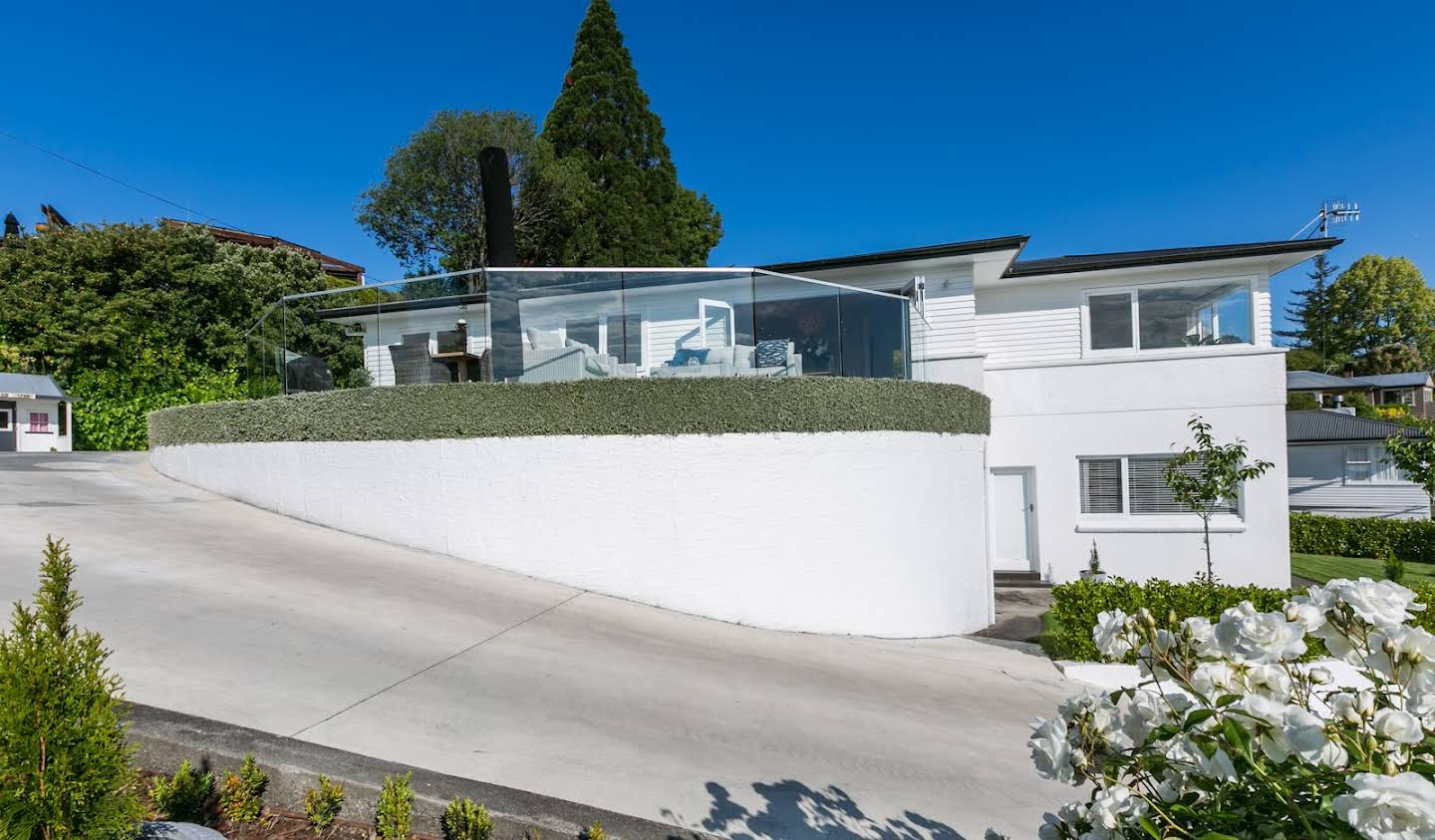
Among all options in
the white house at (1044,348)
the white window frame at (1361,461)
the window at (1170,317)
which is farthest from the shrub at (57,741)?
the white window frame at (1361,461)

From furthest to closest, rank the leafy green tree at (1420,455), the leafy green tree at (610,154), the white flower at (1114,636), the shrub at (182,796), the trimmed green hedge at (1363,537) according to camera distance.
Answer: the leafy green tree at (610,154) → the trimmed green hedge at (1363,537) → the leafy green tree at (1420,455) → the shrub at (182,796) → the white flower at (1114,636)

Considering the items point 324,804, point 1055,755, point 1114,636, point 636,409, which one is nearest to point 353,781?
point 324,804

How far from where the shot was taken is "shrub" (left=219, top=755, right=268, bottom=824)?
→ 2.88m

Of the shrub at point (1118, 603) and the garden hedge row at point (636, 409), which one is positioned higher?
the garden hedge row at point (636, 409)

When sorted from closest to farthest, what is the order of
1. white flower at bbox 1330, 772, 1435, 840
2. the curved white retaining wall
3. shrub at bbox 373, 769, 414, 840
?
1. white flower at bbox 1330, 772, 1435, 840
2. shrub at bbox 373, 769, 414, 840
3. the curved white retaining wall

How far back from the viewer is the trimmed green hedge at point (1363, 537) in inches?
757

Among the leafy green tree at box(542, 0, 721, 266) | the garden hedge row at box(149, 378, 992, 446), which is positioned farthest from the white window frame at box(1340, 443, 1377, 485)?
the leafy green tree at box(542, 0, 721, 266)

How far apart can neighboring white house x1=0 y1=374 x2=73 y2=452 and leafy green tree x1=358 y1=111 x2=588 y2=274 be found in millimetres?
10142

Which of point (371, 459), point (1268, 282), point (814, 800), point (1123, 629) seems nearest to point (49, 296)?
point (371, 459)

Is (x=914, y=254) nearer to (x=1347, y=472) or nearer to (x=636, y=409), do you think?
(x=636, y=409)

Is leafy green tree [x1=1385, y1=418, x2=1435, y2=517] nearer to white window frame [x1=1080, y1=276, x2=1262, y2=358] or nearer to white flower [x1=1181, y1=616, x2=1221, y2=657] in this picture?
white window frame [x1=1080, y1=276, x2=1262, y2=358]

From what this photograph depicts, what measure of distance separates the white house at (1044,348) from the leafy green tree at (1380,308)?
5110 centimetres

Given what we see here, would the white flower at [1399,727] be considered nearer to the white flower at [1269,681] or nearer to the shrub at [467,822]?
the white flower at [1269,681]

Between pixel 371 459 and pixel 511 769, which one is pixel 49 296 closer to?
pixel 371 459
